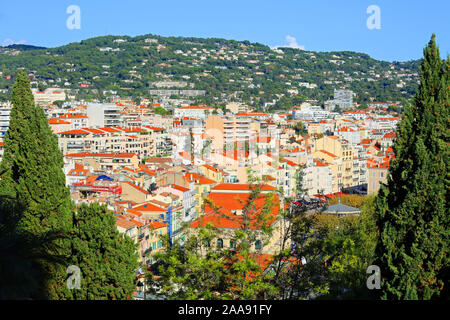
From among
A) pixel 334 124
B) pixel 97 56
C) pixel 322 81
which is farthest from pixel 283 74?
pixel 334 124

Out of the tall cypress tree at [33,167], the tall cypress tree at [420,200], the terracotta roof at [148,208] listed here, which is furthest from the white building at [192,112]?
the tall cypress tree at [420,200]

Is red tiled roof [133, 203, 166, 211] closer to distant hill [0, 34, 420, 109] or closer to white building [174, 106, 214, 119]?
white building [174, 106, 214, 119]

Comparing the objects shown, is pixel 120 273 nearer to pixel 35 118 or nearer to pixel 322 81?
pixel 35 118

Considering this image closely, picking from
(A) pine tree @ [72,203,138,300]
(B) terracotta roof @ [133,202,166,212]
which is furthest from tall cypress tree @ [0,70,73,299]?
(B) terracotta roof @ [133,202,166,212]

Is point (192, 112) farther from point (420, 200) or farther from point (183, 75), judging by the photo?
point (420, 200)

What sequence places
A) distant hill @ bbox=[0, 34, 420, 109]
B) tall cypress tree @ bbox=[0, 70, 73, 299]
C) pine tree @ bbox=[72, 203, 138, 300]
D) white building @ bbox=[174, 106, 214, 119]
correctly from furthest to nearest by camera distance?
distant hill @ bbox=[0, 34, 420, 109], white building @ bbox=[174, 106, 214, 119], pine tree @ bbox=[72, 203, 138, 300], tall cypress tree @ bbox=[0, 70, 73, 299]

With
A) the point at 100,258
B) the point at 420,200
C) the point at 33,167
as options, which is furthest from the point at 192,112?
the point at 420,200
